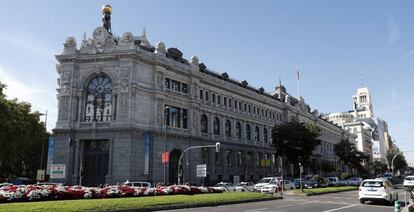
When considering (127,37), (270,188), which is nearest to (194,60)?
(127,37)

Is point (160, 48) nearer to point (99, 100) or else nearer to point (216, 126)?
point (99, 100)

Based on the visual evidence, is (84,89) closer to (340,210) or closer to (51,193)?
(51,193)

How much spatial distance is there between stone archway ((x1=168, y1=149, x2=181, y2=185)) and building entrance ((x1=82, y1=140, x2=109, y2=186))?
355 inches

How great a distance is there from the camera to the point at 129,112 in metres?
47.5

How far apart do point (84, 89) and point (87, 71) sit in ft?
7.84

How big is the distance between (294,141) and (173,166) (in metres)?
22.6

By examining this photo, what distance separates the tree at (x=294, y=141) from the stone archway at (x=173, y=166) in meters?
20.6

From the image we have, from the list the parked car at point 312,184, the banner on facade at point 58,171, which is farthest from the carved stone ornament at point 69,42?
the parked car at point 312,184

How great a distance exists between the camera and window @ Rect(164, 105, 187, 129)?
176ft

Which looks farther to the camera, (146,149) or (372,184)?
(146,149)

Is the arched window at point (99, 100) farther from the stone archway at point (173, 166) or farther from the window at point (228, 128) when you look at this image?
the window at point (228, 128)

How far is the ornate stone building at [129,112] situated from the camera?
4747 cm

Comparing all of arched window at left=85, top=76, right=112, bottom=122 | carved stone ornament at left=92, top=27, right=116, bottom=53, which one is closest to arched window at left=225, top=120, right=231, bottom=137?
arched window at left=85, top=76, right=112, bottom=122

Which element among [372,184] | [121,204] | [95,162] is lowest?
[121,204]
